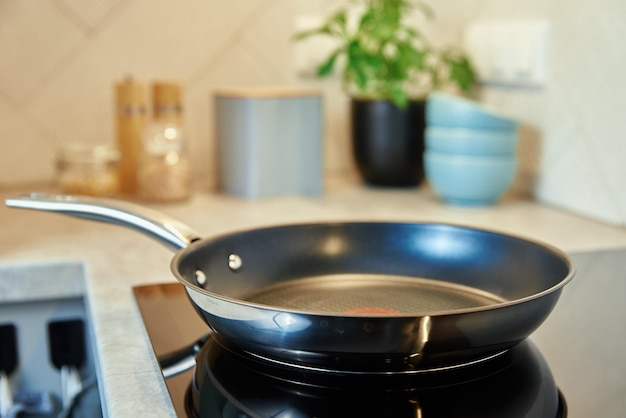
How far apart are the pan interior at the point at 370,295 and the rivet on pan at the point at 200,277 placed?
0.06 meters

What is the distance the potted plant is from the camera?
53.7 inches

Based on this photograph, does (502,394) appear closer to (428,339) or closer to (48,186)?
(428,339)

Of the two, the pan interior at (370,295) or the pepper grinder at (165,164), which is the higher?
the pepper grinder at (165,164)

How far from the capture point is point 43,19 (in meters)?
1.40

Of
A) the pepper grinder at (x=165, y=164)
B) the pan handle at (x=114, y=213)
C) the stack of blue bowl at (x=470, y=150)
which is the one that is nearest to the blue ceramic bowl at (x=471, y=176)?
the stack of blue bowl at (x=470, y=150)

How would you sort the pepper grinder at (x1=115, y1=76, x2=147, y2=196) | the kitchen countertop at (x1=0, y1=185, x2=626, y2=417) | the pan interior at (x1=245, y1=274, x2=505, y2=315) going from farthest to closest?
the pepper grinder at (x1=115, y1=76, x2=147, y2=196) < the pan interior at (x1=245, y1=274, x2=505, y2=315) < the kitchen countertop at (x1=0, y1=185, x2=626, y2=417)

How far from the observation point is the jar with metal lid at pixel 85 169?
1296mm

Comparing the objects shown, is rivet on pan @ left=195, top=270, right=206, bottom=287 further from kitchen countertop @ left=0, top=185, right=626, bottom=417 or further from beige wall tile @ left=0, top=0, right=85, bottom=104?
beige wall tile @ left=0, top=0, right=85, bottom=104

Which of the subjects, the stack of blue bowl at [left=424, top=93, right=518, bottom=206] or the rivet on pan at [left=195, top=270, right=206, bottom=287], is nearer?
the rivet on pan at [left=195, top=270, right=206, bottom=287]

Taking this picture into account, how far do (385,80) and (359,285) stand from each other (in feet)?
2.23

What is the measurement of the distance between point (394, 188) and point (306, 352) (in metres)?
0.97

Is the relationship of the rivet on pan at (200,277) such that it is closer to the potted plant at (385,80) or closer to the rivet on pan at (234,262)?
the rivet on pan at (234,262)

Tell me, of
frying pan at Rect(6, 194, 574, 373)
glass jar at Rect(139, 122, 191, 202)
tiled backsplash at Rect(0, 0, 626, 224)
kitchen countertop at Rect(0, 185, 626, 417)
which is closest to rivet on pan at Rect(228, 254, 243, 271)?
frying pan at Rect(6, 194, 574, 373)

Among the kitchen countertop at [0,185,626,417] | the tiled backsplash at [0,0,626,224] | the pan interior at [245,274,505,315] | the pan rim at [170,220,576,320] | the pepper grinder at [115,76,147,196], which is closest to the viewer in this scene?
the pan rim at [170,220,576,320]
